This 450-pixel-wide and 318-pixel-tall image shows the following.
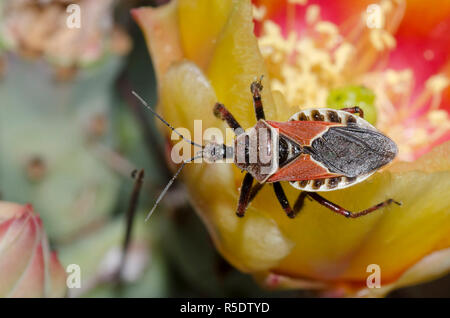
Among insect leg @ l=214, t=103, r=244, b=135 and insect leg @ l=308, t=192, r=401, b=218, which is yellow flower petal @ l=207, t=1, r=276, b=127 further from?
insect leg @ l=308, t=192, r=401, b=218

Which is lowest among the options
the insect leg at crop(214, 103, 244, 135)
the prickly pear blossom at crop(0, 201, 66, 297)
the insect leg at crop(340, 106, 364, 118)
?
the prickly pear blossom at crop(0, 201, 66, 297)

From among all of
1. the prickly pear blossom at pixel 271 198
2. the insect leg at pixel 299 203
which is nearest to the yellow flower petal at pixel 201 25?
the prickly pear blossom at pixel 271 198

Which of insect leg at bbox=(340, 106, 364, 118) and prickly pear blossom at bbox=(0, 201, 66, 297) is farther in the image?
insect leg at bbox=(340, 106, 364, 118)

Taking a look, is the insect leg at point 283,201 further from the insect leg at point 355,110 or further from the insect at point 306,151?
the insect leg at point 355,110

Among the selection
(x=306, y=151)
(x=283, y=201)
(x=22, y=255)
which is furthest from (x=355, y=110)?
(x=22, y=255)

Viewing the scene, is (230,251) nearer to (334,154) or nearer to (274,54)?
(334,154)

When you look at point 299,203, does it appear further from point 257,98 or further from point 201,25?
point 201,25

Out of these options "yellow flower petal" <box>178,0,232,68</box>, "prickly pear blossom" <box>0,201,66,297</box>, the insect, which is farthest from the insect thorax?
"prickly pear blossom" <box>0,201,66,297</box>

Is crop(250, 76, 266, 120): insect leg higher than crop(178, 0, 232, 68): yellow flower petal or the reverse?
the reverse
